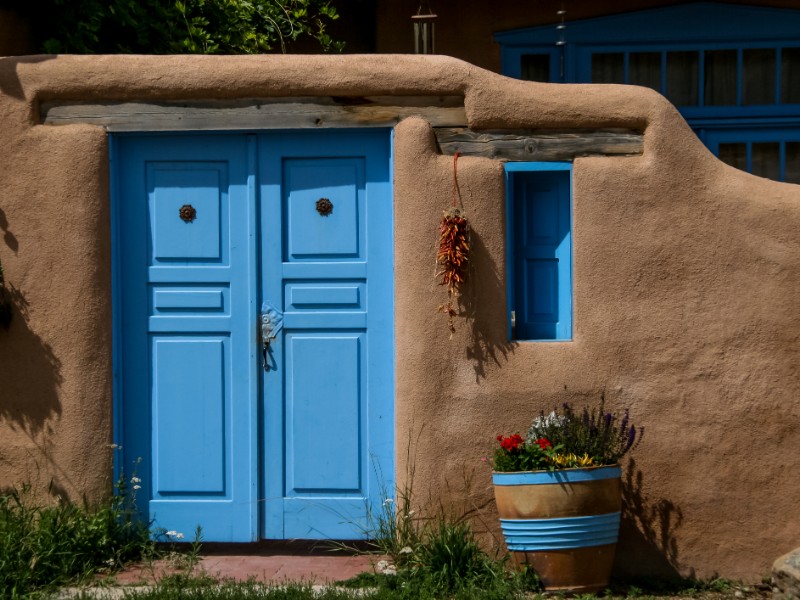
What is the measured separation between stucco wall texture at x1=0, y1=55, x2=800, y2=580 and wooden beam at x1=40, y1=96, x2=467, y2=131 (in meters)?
0.07

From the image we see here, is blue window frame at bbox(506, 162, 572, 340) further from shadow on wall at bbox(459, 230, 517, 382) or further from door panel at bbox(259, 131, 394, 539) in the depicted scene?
door panel at bbox(259, 131, 394, 539)

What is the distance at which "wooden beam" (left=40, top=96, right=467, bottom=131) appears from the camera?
616 cm

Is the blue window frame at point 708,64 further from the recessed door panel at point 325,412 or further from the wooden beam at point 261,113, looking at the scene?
the recessed door panel at point 325,412

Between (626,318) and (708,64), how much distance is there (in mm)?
2667

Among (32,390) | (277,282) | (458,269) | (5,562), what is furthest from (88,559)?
(458,269)

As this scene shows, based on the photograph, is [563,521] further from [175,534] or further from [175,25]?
[175,25]

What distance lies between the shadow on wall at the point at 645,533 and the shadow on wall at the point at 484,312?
35.8 inches

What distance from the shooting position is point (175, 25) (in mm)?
7617

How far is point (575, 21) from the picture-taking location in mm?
7926

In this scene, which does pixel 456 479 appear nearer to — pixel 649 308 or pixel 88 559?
pixel 649 308

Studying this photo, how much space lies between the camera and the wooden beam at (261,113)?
20.2 feet

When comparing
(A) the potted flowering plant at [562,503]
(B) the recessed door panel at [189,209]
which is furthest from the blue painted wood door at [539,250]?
(B) the recessed door panel at [189,209]

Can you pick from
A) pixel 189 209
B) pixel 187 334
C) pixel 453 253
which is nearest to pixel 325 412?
pixel 187 334

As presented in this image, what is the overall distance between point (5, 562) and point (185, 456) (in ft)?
3.55
